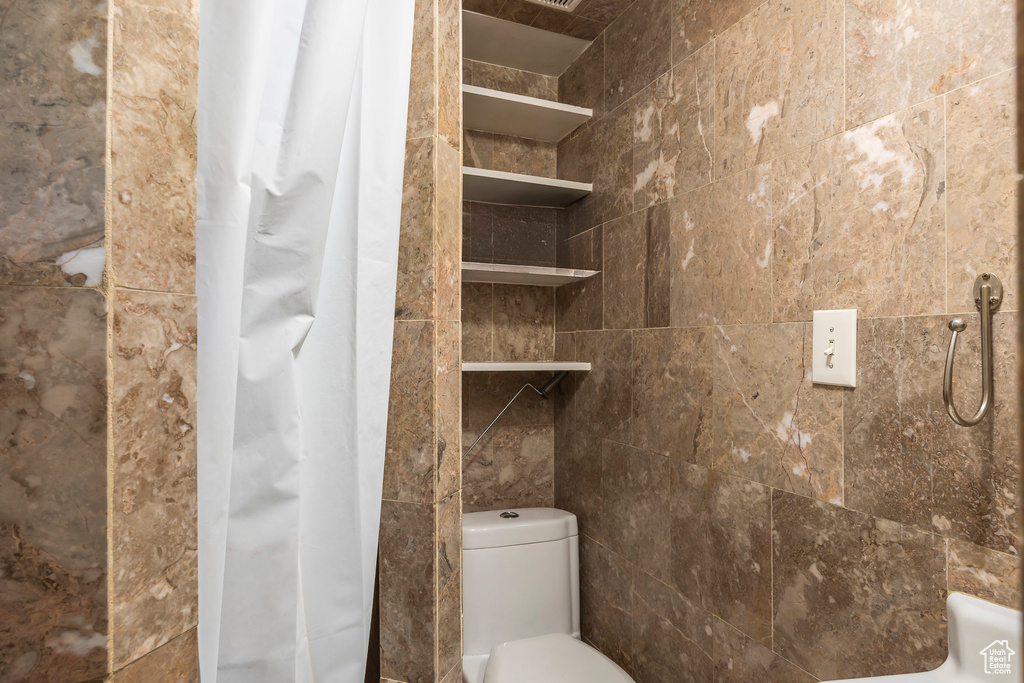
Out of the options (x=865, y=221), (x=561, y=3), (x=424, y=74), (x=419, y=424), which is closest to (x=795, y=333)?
(x=865, y=221)

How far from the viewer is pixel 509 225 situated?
2012 mm

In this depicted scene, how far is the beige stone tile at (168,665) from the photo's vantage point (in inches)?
17.0

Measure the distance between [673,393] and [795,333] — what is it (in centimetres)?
39

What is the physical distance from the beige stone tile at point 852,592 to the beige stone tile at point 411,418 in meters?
0.73

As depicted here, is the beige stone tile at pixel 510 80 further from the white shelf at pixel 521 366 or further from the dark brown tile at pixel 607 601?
the dark brown tile at pixel 607 601

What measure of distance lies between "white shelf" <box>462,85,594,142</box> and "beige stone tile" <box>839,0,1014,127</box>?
963 mm

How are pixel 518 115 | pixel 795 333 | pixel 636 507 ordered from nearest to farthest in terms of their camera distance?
pixel 795 333 < pixel 636 507 < pixel 518 115

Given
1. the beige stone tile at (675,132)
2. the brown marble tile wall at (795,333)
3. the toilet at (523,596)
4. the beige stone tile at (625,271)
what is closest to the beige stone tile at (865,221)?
the brown marble tile wall at (795,333)

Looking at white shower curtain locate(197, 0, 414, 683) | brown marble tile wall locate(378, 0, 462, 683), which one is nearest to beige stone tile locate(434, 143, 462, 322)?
brown marble tile wall locate(378, 0, 462, 683)

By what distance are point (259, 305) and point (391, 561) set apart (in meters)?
0.52

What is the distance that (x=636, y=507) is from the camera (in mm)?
1532

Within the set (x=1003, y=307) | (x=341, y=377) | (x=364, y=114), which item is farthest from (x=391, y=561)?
(x=1003, y=307)

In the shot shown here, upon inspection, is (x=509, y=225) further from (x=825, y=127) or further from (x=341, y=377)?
(x=341, y=377)

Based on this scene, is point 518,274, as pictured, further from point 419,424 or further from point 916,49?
point 916,49
